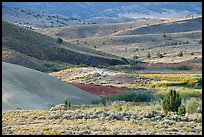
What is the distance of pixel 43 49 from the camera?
56.7m

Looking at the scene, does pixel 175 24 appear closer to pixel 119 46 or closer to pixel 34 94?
pixel 119 46

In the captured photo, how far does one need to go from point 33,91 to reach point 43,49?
31.0 m

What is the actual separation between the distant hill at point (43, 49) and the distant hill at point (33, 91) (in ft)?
82.7

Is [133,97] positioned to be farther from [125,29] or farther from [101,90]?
[125,29]

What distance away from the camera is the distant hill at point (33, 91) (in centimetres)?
2353

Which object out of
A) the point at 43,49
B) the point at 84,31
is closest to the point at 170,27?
the point at 84,31

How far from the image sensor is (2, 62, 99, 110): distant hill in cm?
2353

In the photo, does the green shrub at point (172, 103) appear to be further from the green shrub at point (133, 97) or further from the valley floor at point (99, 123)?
the green shrub at point (133, 97)

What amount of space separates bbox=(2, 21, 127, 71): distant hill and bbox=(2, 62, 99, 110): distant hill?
25.2 m

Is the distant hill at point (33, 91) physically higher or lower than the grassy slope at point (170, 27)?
lower

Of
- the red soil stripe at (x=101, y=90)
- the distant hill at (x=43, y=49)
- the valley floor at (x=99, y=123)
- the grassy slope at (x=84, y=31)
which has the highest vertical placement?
the grassy slope at (x=84, y=31)

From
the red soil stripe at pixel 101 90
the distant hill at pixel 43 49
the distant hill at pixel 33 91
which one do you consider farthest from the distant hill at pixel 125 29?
the distant hill at pixel 33 91

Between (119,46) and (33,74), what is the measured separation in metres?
64.0

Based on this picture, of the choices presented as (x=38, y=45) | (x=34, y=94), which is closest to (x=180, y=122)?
(x=34, y=94)
